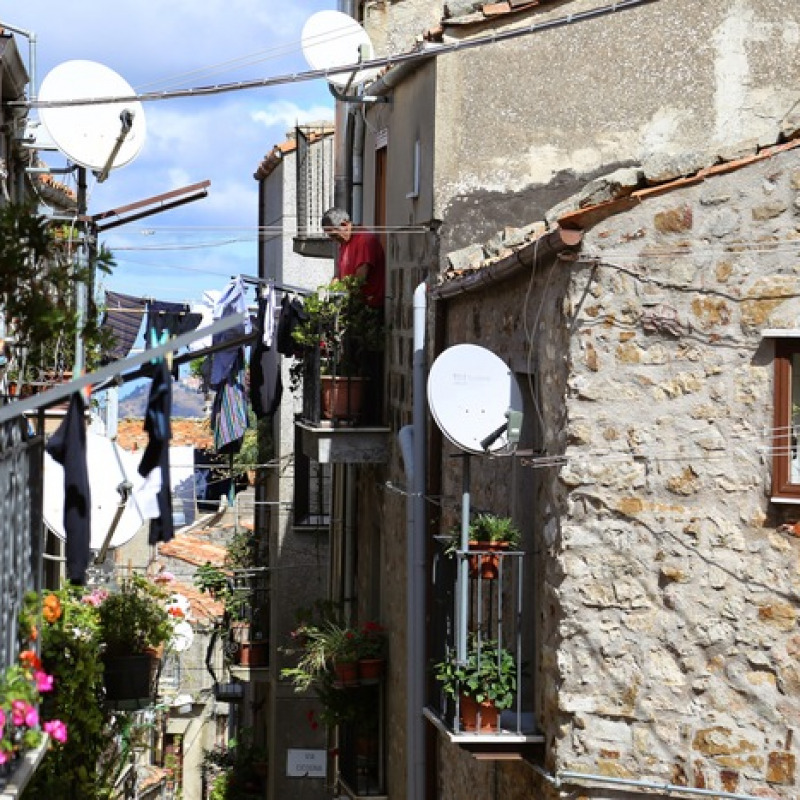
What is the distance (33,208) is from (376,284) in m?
8.84

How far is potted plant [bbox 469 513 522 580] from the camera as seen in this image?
11.7m

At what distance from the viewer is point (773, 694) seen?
34.8 feet

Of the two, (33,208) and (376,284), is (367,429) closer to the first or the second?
(376,284)

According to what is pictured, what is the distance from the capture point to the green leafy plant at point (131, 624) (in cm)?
1512

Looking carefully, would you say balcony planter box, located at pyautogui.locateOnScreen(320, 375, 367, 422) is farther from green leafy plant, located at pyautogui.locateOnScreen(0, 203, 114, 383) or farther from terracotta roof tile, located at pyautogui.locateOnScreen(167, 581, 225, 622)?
terracotta roof tile, located at pyautogui.locateOnScreen(167, 581, 225, 622)

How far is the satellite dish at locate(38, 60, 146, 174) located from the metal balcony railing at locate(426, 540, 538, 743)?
474 centimetres

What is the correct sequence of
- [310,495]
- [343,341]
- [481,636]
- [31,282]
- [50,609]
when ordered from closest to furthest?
[31,282], [481,636], [50,609], [343,341], [310,495]

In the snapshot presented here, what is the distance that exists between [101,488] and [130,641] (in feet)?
6.44

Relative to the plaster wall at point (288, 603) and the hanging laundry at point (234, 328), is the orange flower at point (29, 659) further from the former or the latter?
the plaster wall at point (288, 603)

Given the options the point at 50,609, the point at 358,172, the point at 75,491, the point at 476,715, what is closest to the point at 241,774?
the point at 358,172

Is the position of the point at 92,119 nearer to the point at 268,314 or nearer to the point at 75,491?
the point at 268,314

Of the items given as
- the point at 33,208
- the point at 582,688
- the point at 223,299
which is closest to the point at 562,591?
the point at 582,688

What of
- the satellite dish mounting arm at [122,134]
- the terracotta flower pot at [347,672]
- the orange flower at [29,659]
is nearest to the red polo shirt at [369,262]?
the satellite dish mounting arm at [122,134]

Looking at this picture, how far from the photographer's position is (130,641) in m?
15.2
